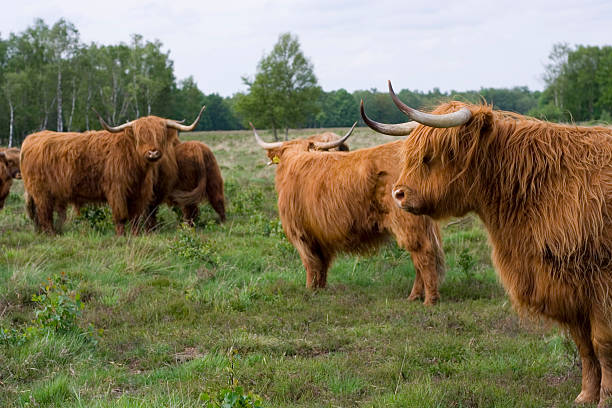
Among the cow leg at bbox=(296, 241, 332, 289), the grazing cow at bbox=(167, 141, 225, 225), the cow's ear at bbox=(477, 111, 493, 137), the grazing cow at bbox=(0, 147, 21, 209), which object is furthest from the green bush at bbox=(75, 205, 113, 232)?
the cow's ear at bbox=(477, 111, 493, 137)

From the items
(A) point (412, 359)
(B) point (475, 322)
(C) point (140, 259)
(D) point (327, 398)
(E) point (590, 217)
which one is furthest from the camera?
(C) point (140, 259)

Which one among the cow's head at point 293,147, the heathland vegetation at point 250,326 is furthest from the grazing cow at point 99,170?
the cow's head at point 293,147

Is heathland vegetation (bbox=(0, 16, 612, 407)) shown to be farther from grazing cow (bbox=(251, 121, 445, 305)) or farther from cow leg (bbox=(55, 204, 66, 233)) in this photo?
grazing cow (bbox=(251, 121, 445, 305))

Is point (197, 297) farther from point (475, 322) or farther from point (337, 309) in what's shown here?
point (475, 322)

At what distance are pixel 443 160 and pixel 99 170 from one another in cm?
653

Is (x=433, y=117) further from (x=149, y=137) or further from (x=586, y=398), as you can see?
(x=149, y=137)

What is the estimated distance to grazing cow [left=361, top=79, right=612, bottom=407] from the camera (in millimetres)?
2711

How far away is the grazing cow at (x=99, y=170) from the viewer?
8344 millimetres

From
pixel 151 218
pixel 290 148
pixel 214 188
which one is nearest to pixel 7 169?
pixel 151 218

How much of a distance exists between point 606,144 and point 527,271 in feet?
2.36

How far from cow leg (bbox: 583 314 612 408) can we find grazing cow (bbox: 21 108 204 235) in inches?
257

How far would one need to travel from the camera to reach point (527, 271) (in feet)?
9.59

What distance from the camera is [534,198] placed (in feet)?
9.46

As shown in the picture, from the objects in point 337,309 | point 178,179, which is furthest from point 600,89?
point 337,309
